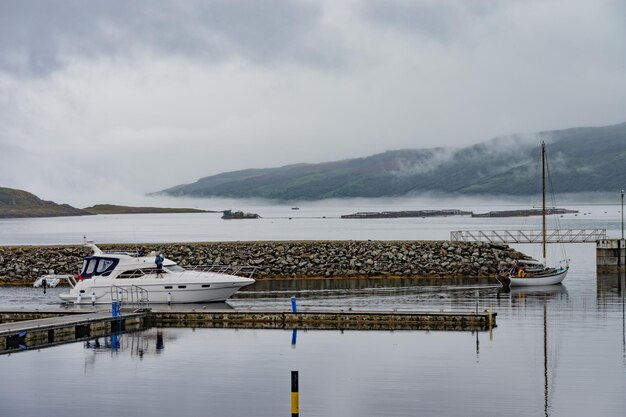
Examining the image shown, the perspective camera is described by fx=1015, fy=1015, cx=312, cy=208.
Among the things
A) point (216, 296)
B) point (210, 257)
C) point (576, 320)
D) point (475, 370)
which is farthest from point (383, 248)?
point (475, 370)

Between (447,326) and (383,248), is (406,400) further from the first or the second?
(383,248)

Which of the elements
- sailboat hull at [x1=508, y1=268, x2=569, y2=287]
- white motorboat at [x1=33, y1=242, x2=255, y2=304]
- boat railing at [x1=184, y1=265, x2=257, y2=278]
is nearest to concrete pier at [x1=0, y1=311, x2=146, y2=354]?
white motorboat at [x1=33, y1=242, x2=255, y2=304]

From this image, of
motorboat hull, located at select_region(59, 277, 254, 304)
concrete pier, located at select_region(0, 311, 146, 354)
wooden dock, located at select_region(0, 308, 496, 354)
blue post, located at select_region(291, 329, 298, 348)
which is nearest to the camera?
concrete pier, located at select_region(0, 311, 146, 354)

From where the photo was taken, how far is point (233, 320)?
4153 centimetres

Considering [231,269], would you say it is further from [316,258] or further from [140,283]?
[140,283]

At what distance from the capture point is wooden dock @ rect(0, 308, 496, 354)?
126ft

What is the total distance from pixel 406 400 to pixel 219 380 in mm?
6128

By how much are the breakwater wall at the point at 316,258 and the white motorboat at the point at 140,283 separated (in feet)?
56.0

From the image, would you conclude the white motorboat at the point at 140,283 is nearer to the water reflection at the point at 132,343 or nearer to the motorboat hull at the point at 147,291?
the motorboat hull at the point at 147,291

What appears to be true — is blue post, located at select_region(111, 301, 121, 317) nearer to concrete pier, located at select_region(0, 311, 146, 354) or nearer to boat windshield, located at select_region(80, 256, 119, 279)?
concrete pier, located at select_region(0, 311, 146, 354)

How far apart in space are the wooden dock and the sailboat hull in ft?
67.8

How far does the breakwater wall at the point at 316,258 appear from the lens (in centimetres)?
6650

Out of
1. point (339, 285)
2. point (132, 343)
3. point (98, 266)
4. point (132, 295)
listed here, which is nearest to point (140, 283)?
point (132, 295)

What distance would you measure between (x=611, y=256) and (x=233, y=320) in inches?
1533
